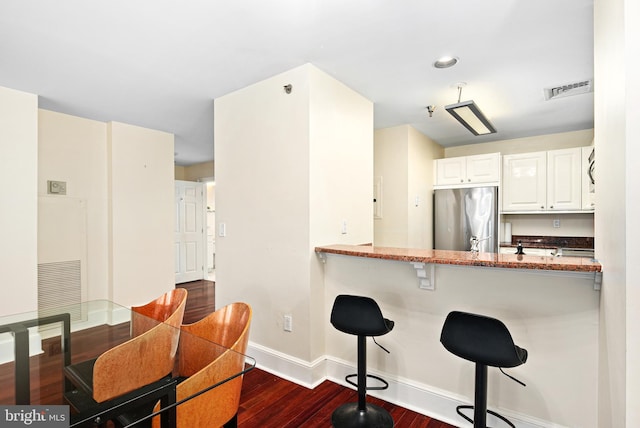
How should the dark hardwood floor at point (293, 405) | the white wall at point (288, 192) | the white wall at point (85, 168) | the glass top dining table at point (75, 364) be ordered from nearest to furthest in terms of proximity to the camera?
the glass top dining table at point (75, 364) < the dark hardwood floor at point (293, 405) < the white wall at point (288, 192) < the white wall at point (85, 168)

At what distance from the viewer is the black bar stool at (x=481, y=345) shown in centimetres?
149

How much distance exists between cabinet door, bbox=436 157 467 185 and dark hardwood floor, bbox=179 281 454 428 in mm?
3317

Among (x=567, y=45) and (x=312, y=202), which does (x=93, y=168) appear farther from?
(x=567, y=45)

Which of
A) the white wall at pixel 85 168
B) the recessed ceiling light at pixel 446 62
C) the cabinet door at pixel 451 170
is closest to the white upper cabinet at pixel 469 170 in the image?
the cabinet door at pixel 451 170

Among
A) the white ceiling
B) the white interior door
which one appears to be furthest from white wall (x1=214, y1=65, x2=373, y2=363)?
the white interior door

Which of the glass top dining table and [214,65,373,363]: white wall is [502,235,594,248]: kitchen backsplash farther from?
the glass top dining table

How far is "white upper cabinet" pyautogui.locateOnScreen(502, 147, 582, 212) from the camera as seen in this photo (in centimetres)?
408

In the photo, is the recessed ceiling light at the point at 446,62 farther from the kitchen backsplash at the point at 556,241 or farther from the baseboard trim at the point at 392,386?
the kitchen backsplash at the point at 556,241

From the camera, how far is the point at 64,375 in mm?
1586

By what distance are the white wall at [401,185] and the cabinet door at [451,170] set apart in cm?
40

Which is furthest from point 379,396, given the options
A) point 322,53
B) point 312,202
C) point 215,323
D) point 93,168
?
point 93,168

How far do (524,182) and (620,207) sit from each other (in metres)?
3.82

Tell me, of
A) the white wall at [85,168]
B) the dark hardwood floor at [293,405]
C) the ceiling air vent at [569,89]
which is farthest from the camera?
the white wall at [85,168]

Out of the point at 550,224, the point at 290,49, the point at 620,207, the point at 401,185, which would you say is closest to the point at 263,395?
the point at 620,207
